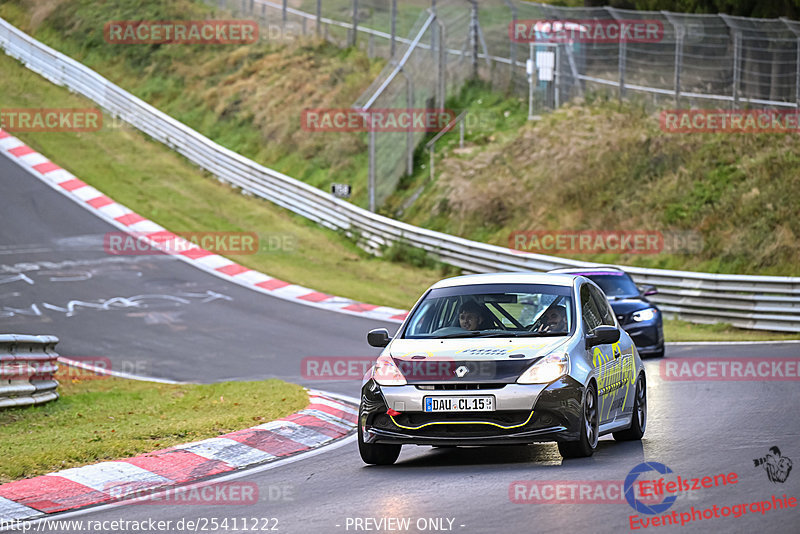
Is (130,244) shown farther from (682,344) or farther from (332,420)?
(332,420)

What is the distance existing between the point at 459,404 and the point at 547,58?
26278 mm

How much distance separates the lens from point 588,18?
108 feet

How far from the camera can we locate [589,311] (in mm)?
10336

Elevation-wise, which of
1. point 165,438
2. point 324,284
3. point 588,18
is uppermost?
point 588,18

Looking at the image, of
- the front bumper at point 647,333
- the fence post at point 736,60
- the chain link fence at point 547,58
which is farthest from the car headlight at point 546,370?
the fence post at point 736,60

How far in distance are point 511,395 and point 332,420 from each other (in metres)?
3.83

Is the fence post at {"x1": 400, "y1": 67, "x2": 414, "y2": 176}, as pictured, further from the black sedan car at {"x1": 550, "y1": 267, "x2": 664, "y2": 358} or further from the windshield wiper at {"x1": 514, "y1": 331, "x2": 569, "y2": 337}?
the windshield wiper at {"x1": 514, "y1": 331, "x2": 569, "y2": 337}

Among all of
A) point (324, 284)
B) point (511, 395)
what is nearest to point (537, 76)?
point (324, 284)

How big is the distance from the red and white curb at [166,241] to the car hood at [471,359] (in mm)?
13834

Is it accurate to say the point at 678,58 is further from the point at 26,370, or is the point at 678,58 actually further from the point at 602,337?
the point at 602,337

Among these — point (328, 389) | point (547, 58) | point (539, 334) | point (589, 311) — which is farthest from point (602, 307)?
point (547, 58)

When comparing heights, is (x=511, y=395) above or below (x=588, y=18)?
below

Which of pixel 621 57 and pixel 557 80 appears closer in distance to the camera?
pixel 621 57

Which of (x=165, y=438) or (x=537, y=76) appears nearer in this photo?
(x=165, y=438)
